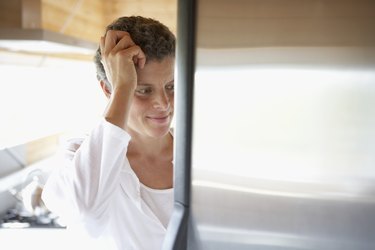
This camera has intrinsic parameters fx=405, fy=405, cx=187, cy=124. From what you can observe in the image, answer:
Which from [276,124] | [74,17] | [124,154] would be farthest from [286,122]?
[74,17]

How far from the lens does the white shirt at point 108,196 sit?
0.82 m

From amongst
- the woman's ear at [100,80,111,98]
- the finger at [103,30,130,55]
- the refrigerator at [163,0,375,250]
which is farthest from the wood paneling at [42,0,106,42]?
the refrigerator at [163,0,375,250]

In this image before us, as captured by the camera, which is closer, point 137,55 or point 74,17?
point 137,55

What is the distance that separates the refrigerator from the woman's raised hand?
15.7 inches

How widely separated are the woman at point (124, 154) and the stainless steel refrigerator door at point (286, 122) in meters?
0.36

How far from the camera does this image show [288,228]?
0.46 m

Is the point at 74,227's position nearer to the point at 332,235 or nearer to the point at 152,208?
the point at 152,208

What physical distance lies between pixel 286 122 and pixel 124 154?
17.8 inches

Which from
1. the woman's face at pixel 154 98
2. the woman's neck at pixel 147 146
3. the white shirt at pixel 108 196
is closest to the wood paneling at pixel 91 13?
the woman's neck at pixel 147 146

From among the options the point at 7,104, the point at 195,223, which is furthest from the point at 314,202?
the point at 7,104

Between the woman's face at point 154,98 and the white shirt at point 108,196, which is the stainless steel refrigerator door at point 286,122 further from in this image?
the woman's face at point 154,98

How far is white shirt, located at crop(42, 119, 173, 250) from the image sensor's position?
2.70 feet

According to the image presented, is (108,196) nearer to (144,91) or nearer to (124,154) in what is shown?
(124,154)

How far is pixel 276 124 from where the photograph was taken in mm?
439
